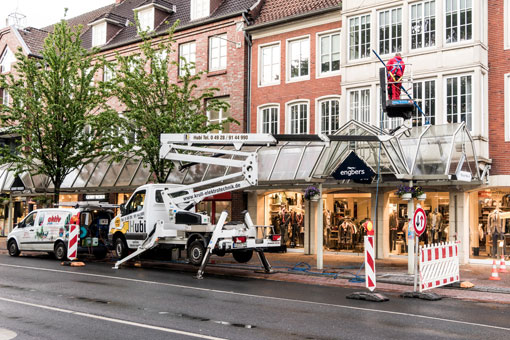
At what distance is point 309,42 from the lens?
2394 centimetres

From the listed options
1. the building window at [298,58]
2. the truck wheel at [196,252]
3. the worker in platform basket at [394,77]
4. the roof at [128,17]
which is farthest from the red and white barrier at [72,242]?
the worker in platform basket at [394,77]

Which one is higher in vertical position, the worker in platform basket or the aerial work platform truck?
the worker in platform basket

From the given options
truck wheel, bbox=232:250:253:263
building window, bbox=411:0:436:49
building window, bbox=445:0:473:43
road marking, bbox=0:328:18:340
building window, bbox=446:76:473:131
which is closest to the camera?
road marking, bbox=0:328:18:340

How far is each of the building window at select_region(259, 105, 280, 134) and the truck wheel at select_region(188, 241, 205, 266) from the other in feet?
31.3

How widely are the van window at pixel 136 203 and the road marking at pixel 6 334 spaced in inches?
413

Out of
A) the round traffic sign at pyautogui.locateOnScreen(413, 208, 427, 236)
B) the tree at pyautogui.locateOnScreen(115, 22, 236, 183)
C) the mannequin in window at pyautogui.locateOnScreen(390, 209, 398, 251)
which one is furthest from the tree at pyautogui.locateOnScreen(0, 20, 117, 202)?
the round traffic sign at pyautogui.locateOnScreen(413, 208, 427, 236)

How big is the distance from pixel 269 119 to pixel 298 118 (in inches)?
58.6

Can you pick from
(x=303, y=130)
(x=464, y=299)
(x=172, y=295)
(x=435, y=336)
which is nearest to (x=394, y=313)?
(x=435, y=336)

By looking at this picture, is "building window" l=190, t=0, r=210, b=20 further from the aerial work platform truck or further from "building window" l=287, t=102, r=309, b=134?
the aerial work platform truck

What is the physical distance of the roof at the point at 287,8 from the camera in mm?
23594

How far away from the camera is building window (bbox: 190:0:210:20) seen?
2767cm

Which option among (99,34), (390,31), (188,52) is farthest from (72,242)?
(99,34)

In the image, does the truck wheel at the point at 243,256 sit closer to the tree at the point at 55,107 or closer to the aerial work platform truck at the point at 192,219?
→ the aerial work platform truck at the point at 192,219

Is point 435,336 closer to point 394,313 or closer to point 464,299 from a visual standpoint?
point 394,313
